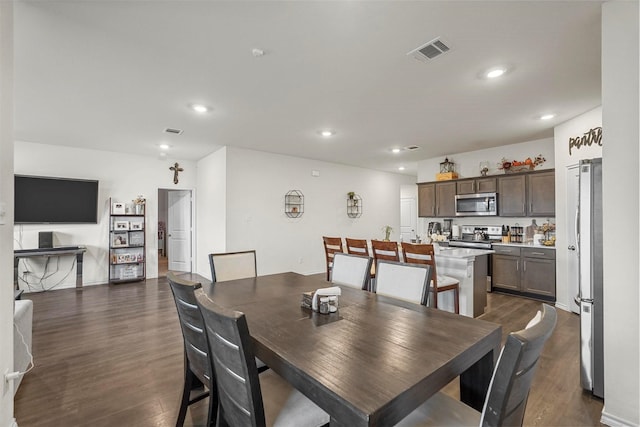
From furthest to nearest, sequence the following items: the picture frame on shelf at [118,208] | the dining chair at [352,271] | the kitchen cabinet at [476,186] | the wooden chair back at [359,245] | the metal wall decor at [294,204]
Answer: the metal wall decor at [294,204]
the picture frame on shelf at [118,208]
the kitchen cabinet at [476,186]
the wooden chair back at [359,245]
the dining chair at [352,271]

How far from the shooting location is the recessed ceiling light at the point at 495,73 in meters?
2.67

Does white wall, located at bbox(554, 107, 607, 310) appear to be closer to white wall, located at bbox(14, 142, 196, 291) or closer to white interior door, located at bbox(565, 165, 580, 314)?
white interior door, located at bbox(565, 165, 580, 314)

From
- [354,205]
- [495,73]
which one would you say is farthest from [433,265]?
[354,205]

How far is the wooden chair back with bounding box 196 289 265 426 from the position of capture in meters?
1.03

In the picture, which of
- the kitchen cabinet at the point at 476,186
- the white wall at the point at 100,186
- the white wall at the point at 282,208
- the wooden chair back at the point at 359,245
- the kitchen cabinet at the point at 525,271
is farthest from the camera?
the white wall at the point at 282,208

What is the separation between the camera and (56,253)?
16.3ft

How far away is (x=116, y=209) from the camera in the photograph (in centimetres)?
578

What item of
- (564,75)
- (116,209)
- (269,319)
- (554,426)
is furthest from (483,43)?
(116,209)

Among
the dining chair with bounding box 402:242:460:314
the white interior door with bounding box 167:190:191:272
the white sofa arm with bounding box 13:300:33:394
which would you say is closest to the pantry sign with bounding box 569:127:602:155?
the dining chair with bounding box 402:242:460:314

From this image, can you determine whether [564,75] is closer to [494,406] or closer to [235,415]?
[494,406]

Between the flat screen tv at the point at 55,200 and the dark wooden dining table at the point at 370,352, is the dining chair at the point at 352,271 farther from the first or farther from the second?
the flat screen tv at the point at 55,200

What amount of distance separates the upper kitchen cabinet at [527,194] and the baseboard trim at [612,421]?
3.64 meters

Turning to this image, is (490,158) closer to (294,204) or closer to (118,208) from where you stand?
(294,204)

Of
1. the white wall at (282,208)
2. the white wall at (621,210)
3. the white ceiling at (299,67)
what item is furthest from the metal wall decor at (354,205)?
the white wall at (621,210)
